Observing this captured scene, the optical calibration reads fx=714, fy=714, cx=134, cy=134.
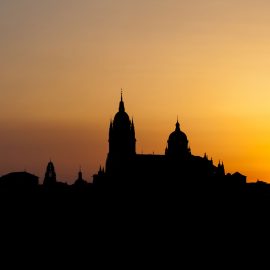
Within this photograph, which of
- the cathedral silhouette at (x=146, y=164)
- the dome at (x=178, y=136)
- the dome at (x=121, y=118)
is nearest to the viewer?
the cathedral silhouette at (x=146, y=164)

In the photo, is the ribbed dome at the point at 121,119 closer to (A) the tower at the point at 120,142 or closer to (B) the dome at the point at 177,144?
(A) the tower at the point at 120,142

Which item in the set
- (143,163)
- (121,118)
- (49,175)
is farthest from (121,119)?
(49,175)

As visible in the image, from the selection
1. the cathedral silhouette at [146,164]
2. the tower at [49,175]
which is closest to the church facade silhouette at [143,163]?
the cathedral silhouette at [146,164]

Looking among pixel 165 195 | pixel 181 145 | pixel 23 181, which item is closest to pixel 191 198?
pixel 165 195

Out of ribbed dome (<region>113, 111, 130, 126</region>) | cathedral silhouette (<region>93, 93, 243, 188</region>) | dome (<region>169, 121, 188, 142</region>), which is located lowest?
cathedral silhouette (<region>93, 93, 243, 188</region>)

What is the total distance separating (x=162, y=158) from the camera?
6348 inches

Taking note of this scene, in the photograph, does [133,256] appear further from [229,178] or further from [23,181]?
[23,181]

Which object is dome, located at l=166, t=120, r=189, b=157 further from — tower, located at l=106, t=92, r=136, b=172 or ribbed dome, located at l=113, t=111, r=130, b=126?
ribbed dome, located at l=113, t=111, r=130, b=126

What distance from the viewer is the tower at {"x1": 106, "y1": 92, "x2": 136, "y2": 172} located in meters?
161

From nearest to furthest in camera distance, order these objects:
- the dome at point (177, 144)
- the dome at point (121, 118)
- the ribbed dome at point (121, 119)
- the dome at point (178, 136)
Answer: the ribbed dome at point (121, 119), the dome at point (121, 118), the dome at point (177, 144), the dome at point (178, 136)

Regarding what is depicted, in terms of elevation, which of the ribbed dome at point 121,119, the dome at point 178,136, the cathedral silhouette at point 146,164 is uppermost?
the ribbed dome at point 121,119

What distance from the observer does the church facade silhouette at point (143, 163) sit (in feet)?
518

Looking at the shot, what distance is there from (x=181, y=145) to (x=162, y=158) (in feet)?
27.6

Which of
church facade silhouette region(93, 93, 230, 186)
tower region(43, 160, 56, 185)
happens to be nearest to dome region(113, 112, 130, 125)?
church facade silhouette region(93, 93, 230, 186)
